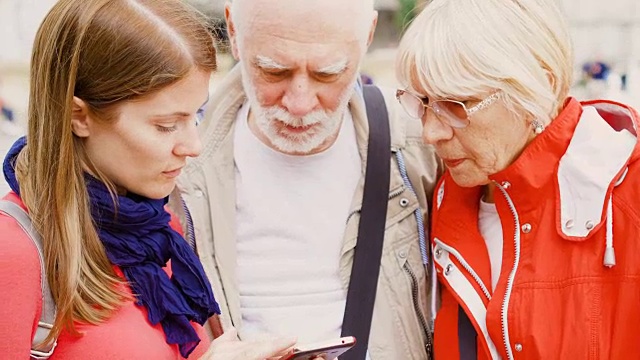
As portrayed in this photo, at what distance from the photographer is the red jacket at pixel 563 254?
6.71 ft

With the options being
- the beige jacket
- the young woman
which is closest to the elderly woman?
the beige jacket

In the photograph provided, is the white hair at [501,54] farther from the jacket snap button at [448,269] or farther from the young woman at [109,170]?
the young woman at [109,170]

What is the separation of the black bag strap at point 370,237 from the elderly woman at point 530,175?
258 mm

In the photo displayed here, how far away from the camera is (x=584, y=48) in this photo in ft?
33.4

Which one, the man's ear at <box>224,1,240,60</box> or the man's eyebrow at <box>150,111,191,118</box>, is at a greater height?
the man's ear at <box>224,1,240,60</box>

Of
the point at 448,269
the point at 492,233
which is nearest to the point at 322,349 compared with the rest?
the point at 448,269

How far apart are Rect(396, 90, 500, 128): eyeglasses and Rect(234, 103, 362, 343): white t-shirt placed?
14.8 inches

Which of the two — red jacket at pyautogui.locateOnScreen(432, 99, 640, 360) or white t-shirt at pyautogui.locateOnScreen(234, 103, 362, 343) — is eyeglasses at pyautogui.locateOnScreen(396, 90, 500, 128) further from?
white t-shirt at pyautogui.locateOnScreen(234, 103, 362, 343)

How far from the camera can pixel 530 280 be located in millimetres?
2129

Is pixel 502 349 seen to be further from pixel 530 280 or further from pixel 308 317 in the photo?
pixel 308 317

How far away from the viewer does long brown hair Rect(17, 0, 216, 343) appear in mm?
1687

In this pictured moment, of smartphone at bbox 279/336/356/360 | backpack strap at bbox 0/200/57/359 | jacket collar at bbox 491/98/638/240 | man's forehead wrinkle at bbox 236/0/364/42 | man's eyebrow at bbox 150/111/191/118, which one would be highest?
man's forehead wrinkle at bbox 236/0/364/42

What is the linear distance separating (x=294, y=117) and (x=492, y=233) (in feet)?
2.11

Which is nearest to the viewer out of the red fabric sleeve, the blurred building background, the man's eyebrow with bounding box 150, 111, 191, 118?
the red fabric sleeve
